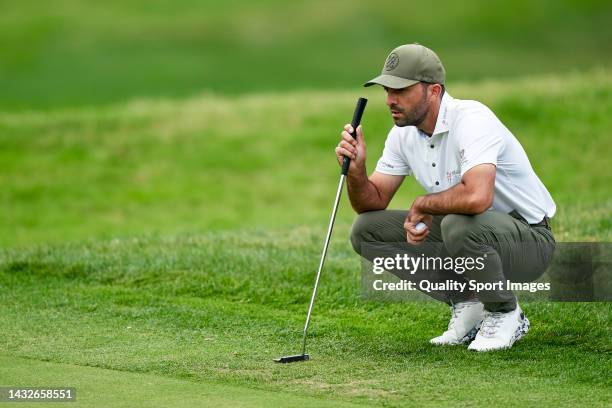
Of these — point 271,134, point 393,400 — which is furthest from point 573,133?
point 393,400

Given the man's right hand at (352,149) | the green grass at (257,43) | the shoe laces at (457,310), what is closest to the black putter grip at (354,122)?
the man's right hand at (352,149)

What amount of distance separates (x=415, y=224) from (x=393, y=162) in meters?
0.58

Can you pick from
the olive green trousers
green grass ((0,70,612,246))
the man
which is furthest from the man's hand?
green grass ((0,70,612,246))

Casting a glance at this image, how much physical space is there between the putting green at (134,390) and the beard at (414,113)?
169 centimetres

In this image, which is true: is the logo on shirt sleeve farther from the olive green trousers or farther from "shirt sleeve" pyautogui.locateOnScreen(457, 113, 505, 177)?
the olive green trousers

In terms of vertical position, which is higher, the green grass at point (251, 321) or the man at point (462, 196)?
the man at point (462, 196)

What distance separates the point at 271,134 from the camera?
67.1 feet

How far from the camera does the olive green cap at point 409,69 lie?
5984mm

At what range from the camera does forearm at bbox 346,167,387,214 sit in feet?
20.5

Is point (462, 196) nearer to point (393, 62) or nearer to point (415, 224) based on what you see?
point (415, 224)

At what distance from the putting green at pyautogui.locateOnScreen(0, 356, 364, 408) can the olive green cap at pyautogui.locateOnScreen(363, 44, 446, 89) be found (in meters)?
1.79

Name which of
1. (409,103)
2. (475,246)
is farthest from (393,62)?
(475,246)

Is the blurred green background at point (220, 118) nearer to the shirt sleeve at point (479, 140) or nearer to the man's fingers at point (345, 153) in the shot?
the shirt sleeve at point (479, 140)

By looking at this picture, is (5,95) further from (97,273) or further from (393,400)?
(393,400)
